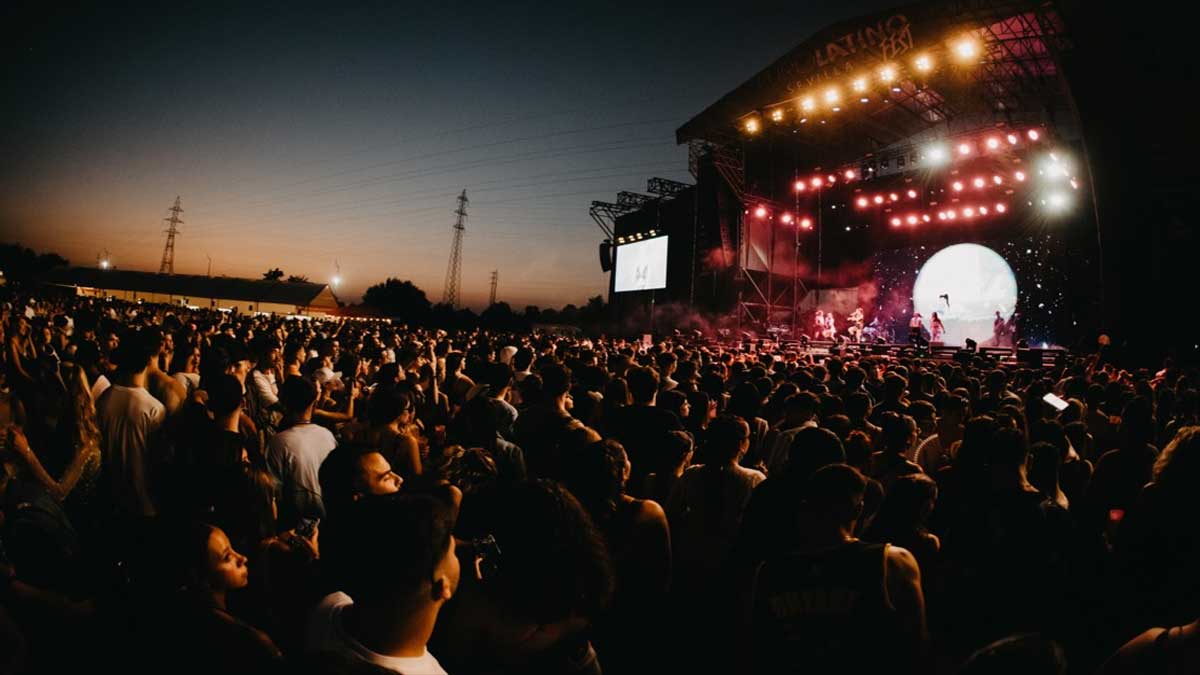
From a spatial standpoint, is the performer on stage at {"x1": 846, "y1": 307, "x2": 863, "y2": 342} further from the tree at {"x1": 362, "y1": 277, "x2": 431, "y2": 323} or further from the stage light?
the tree at {"x1": 362, "y1": 277, "x2": 431, "y2": 323}

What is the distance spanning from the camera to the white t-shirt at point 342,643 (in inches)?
53.4

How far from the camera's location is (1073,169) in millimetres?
19750

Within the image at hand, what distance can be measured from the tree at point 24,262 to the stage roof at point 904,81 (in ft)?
348

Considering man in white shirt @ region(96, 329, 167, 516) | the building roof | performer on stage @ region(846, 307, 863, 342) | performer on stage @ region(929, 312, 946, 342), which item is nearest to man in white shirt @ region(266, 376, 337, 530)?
man in white shirt @ region(96, 329, 167, 516)

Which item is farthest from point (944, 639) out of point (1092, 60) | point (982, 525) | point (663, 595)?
point (1092, 60)

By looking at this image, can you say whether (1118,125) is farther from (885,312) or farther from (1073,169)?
(885,312)

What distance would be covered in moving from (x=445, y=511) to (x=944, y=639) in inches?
103

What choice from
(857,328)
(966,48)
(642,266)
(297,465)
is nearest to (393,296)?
(642,266)

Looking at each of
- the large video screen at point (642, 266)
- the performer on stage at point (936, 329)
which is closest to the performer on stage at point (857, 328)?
the performer on stage at point (936, 329)

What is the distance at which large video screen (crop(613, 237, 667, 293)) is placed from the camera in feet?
104

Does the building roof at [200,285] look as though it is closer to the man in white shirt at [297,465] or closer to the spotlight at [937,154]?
the spotlight at [937,154]

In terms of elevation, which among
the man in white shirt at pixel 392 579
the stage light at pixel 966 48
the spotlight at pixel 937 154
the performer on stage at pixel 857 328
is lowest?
the man in white shirt at pixel 392 579

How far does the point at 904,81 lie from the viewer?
18750 millimetres

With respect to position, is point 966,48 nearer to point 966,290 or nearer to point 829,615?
point 966,290
